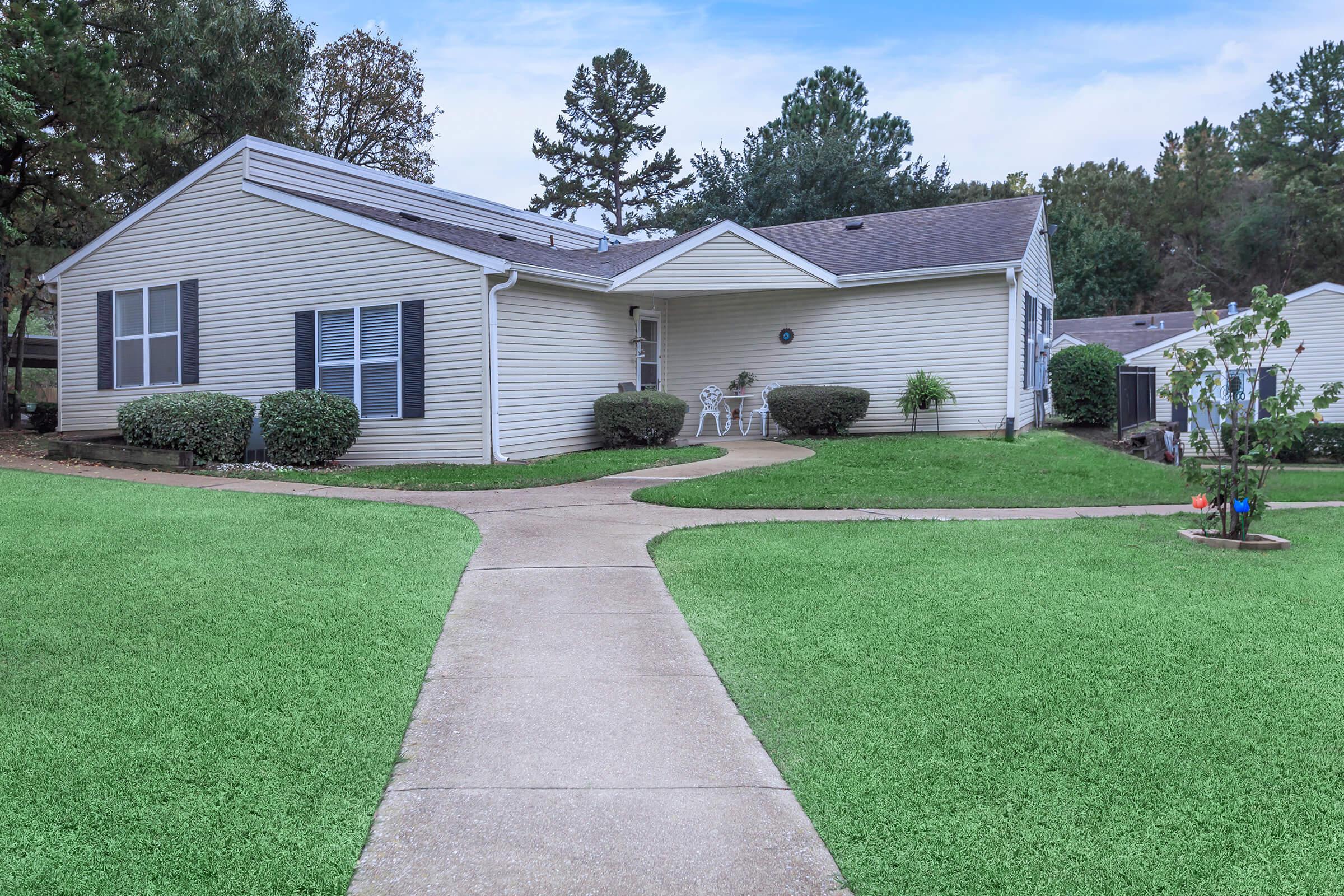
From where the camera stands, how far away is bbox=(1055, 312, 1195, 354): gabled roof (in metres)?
30.0

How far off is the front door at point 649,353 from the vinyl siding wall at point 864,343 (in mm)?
217

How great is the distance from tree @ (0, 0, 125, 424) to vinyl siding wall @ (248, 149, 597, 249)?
3.33 meters

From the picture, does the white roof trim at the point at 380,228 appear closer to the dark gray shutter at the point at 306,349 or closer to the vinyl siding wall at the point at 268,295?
the vinyl siding wall at the point at 268,295

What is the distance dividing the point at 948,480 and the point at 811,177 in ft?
86.7

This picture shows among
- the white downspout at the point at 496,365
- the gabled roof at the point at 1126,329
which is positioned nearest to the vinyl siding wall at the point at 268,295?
the white downspout at the point at 496,365

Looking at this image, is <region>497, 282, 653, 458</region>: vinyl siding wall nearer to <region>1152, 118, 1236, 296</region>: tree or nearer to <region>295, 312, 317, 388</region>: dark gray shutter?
<region>295, 312, 317, 388</region>: dark gray shutter

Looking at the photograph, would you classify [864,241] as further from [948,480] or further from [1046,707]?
[1046,707]

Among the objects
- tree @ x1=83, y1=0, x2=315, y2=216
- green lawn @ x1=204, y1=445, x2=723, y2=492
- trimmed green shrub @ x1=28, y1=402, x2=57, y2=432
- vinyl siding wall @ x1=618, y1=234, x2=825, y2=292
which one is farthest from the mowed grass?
tree @ x1=83, y1=0, x2=315, y2=216

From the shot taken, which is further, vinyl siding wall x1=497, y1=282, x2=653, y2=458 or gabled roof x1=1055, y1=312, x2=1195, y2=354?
gabled roof x1=1055, y1=312, x2=1195, y2=354

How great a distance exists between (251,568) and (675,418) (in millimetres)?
9020

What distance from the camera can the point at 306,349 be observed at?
1328cm

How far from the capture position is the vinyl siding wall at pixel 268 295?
1239cm

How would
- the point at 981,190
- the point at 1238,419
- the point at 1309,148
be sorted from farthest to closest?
the point at 981,190 → the point at 1309,148 → the point at 1238,419

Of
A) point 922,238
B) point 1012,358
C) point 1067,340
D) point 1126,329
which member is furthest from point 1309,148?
point 1012,358
